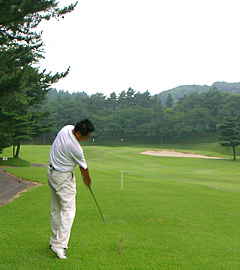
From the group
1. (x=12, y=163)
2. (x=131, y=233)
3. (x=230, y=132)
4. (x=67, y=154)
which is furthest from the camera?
(x=230, y=132)

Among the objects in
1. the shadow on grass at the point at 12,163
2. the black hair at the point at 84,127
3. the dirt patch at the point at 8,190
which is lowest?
the shadow on grass at the point at 12,163

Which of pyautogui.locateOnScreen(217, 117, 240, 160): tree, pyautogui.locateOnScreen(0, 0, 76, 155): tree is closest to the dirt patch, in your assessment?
pyautogui.locateOnScreen(0, 0, 76, 155): tree

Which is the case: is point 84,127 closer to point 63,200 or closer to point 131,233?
point 63,200

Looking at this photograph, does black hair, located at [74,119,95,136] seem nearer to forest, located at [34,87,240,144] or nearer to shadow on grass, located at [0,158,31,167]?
shadow on grass, located at [0,158,31,167]

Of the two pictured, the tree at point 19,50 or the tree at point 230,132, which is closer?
the tree at point 19,50

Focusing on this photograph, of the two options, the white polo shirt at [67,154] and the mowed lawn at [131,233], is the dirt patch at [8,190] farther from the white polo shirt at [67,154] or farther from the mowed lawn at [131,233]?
the white polo shirt at [67,154]

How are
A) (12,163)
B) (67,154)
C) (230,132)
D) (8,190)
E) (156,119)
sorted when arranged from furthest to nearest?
(156,119) → (230,132) → (12,163) → (8,190) → (67,154)

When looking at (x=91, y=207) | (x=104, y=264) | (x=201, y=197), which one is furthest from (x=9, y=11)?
(x=104, y=264)

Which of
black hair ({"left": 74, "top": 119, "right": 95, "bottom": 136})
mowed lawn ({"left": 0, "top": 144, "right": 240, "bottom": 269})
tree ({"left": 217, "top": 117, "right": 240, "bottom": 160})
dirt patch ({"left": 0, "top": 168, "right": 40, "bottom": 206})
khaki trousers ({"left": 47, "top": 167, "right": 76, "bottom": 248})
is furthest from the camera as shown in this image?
tree ({"left": 217, "top": 117, "right": 240, "bottom": 160})

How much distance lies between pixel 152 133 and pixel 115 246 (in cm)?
7773

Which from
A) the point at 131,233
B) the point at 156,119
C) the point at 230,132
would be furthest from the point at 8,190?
the point at 156,119

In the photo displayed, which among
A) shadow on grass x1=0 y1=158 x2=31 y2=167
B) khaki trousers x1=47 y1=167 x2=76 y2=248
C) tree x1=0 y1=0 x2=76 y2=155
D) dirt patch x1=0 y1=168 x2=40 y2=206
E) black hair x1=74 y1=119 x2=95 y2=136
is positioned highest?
tree x1=0 y1=0 x2=76 y2=155

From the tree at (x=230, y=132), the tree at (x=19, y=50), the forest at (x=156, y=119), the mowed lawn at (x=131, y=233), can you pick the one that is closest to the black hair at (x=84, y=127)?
the mowed lawn at (x=131, y=233)

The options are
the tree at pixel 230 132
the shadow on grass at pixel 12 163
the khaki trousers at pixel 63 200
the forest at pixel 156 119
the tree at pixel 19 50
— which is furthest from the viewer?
the forest at pixel 156 119
